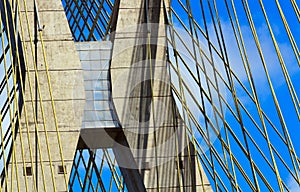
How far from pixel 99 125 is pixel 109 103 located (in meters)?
0.34

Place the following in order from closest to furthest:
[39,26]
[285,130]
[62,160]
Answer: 1. [285,130]
2. [62,160]
3. [39,26]

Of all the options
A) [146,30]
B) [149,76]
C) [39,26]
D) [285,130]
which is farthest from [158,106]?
[285,130]

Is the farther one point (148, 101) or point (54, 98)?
point (148, 101)

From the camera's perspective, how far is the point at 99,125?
10352 millimetres

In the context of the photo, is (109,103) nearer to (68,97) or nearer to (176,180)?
(68,97)

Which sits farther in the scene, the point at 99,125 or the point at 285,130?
the point at 99,125

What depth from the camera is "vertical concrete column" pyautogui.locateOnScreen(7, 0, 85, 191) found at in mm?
10133

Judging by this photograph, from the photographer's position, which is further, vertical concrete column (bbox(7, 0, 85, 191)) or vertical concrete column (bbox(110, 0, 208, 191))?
vertical concrete column (bbox(110, 0, 208, 191))

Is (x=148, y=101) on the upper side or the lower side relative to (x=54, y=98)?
lower

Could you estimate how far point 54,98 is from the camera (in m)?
10.4

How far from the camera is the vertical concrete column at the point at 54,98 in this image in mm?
10133

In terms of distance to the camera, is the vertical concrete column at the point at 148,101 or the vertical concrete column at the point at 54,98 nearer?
the vertical concrete column at the point at 54,98

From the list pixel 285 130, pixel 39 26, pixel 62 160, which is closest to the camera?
pixel 285 130

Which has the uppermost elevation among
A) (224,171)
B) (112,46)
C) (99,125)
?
(112,46)
